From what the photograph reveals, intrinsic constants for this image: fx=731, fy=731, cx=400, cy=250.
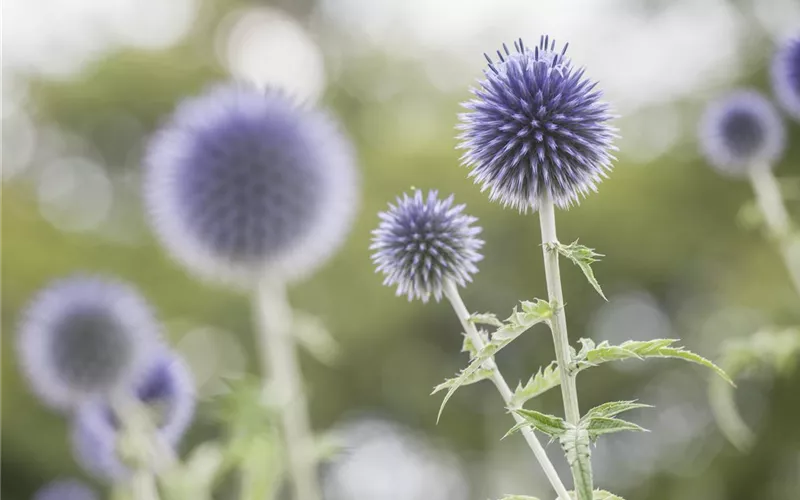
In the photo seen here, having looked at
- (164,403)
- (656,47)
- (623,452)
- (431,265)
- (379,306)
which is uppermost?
(656,47)

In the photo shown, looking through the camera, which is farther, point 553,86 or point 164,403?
point 164,403

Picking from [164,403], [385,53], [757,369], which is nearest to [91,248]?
[385,53]

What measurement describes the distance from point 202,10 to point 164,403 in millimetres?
8835

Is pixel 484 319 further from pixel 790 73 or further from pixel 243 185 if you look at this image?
pixel 243 185

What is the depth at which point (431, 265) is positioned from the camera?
0.98 metres

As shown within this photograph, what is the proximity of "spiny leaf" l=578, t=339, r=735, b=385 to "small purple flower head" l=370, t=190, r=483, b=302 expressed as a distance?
24cm

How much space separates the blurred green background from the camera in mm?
3482

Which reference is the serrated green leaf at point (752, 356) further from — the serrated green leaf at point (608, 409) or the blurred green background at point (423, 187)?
Answer: the serrated green leaf at point (608, 409)

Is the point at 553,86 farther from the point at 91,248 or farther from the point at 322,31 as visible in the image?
the point at 322,31

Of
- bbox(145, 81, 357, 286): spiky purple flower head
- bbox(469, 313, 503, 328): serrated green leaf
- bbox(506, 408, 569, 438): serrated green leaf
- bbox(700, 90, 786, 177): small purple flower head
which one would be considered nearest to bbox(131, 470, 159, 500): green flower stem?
bbox(145, 81, 357, 286): spiky purple flower head

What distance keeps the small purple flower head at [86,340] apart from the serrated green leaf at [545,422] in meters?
1.73

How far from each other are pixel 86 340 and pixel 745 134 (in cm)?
209

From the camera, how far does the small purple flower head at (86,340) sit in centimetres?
225

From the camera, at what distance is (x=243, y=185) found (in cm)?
227
